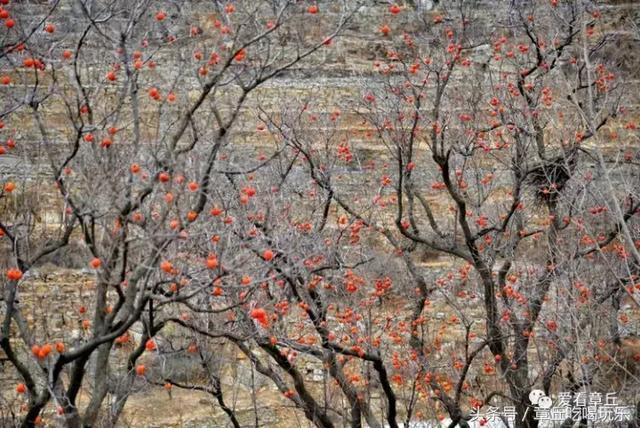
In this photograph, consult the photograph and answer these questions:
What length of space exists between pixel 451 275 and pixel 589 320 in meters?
4.82

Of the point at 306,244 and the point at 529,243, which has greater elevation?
the point at 529,243

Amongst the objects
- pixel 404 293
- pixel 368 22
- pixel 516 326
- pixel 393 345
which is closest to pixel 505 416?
pixel 516 326

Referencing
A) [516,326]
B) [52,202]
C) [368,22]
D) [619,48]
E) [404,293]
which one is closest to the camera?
[516,326]

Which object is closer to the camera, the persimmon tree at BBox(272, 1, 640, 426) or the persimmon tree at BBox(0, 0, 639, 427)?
the persimmon tree at BBox(0, 0, 639, 427)

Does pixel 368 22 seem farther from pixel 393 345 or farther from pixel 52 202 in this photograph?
pixel 393 345

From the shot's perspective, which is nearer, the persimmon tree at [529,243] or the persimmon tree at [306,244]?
the persimmon tree at [306,244]

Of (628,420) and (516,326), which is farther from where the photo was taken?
(516,326)

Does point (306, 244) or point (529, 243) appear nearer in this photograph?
point (306, 244)

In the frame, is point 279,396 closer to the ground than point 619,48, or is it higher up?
closer to the ground

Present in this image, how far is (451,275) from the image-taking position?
1130cm

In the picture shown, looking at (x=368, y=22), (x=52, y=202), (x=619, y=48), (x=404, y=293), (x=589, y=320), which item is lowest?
(x=589, y=320)

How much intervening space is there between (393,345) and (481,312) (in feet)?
6.84

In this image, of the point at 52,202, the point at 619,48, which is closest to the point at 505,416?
the point at 52,202

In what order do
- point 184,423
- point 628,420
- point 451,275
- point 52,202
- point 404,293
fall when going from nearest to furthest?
point 628,420, point 184,423, point 404,293, point 451,275, point 52,202
